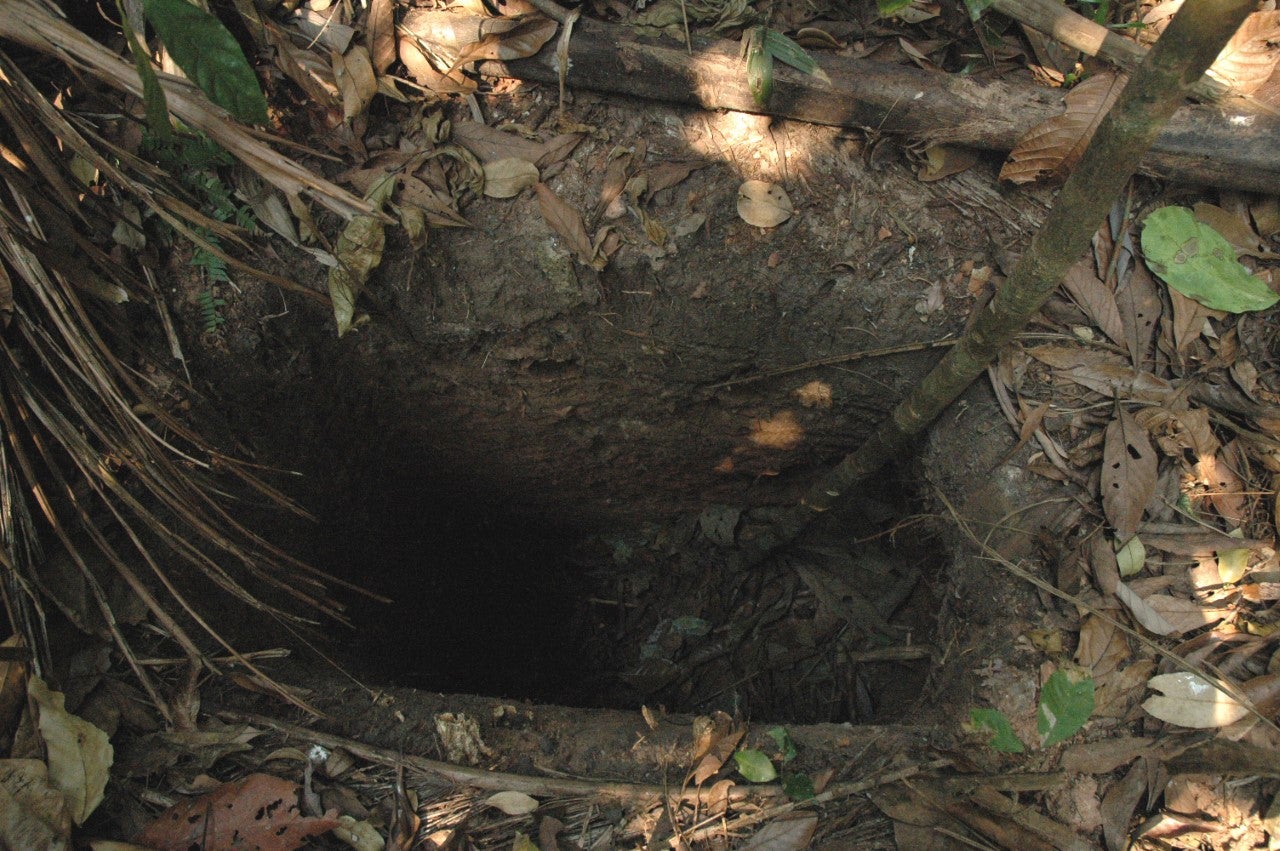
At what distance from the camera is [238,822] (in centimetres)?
160

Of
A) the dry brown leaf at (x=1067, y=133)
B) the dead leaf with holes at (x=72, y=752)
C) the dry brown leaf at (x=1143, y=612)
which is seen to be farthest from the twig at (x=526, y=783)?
the dry brown leaf at (x=1067, y=133)

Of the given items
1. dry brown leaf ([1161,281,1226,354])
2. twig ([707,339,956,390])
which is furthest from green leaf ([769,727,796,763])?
dry brown leaf ([1161,281,1226,354])

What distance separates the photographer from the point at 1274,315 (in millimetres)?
2033

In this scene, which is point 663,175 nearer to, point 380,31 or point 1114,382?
point 380,31

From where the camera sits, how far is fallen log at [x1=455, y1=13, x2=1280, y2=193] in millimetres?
2035

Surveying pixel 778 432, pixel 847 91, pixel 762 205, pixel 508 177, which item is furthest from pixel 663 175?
pixel 778 432

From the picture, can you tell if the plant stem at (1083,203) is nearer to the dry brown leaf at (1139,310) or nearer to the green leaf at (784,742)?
the dry brown leaf at (1139,310)

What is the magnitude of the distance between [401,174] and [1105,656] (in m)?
2.04

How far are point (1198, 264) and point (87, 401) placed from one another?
2673 millimetres

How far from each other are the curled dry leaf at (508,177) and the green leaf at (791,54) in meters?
0.68

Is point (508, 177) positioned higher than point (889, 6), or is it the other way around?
point (889, 6)

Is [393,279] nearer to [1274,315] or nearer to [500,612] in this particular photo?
[500,612]

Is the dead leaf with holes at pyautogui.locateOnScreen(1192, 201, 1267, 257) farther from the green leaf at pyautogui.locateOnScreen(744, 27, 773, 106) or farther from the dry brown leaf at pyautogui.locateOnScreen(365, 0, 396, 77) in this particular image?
the dry brown leaf at pyautogui.locateOnScreen(365, 0, 396, 77)

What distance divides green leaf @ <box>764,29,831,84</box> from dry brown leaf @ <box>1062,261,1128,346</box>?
0.81 metres
